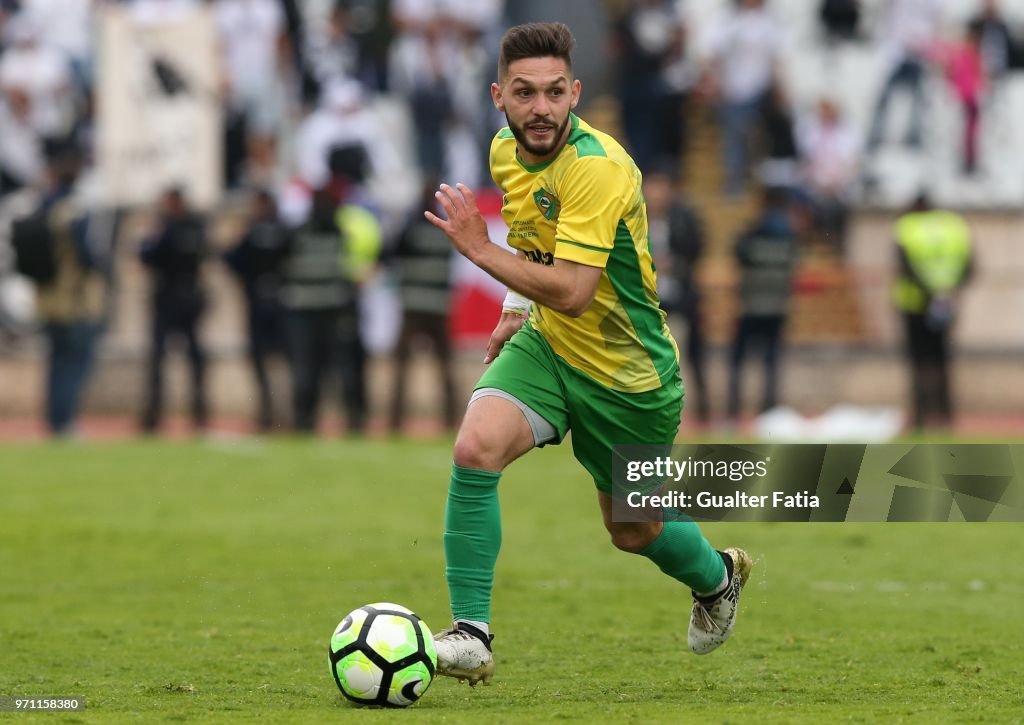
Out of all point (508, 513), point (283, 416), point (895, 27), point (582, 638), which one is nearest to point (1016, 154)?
point (895, 27)

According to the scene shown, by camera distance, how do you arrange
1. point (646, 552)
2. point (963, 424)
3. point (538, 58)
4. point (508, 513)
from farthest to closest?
point (963, 424) → point (508, 513) → point (646, 552) → point (538, 58)

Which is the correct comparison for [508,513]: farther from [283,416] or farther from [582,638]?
[283,416]

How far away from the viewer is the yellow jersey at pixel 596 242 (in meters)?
6.14

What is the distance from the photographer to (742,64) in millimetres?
20594

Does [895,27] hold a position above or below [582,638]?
above

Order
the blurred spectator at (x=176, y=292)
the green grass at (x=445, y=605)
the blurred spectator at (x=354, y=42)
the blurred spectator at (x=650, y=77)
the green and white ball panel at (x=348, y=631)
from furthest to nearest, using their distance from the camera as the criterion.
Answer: the blurred spectator at (x=354, y=42) < the blurred spectator at (x=650, y=77) < the blurred spectator at (x=176, y=292) < the green grass at (x=445, y=605) < the green and white ball panel at (x=348, y=631)

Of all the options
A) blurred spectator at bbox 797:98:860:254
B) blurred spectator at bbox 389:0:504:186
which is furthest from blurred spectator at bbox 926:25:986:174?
blurred spectator at bbox 389:0:504:186

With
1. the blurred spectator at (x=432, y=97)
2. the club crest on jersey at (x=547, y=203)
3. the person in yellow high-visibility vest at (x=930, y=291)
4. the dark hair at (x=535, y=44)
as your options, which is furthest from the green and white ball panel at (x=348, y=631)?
the blurred spectator at (x=432, y=97)

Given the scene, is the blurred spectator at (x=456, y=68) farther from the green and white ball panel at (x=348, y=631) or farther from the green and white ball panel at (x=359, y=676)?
the green and white ball panel at (x=359, y=676)

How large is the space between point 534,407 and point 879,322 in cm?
1389

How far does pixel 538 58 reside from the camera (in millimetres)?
6117

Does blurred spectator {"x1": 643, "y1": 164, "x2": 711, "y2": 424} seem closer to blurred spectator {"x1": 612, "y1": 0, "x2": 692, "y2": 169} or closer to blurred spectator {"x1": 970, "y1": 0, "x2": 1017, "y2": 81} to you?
blurred spectator {"x1": 612, "y1": 0, "x2": 692, "y2": 169}

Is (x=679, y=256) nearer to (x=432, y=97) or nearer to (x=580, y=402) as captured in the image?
(x=432, y=97)

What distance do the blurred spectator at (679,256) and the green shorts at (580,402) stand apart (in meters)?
11.6
